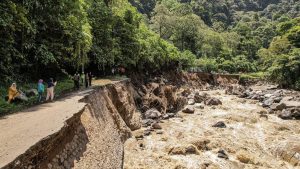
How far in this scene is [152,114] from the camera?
3136 cm

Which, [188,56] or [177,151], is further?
[188,56]

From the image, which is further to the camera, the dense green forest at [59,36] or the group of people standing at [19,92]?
the dense green forest at [59,36]

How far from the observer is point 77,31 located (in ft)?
75.7

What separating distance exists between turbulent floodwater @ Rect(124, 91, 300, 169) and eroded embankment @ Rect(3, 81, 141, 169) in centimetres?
204

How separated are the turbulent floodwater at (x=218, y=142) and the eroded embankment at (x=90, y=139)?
204 centimetres

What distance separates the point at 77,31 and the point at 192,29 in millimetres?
65329

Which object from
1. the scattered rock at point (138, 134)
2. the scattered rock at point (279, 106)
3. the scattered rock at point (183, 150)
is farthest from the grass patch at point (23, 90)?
the scattered rock at point (279, 106)

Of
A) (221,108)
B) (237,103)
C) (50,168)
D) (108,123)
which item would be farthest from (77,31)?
(237,103)

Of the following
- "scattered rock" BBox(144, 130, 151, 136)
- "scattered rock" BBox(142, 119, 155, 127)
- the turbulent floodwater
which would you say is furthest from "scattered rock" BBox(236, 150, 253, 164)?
"scattered rock" BBox(142, 119, 155, 127)

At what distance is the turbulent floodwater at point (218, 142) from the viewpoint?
1928 centimetres

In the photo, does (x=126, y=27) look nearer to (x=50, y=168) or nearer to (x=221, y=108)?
(x=221, y=108)

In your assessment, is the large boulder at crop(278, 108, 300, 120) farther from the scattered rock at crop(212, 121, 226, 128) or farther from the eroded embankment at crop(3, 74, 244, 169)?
the eroded embankment at crop(3, 74, 244, 169)

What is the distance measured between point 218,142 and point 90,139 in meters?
11.9

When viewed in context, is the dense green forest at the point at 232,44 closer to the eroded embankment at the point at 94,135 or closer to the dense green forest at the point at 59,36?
the eroded embankment at the point at 94,135
